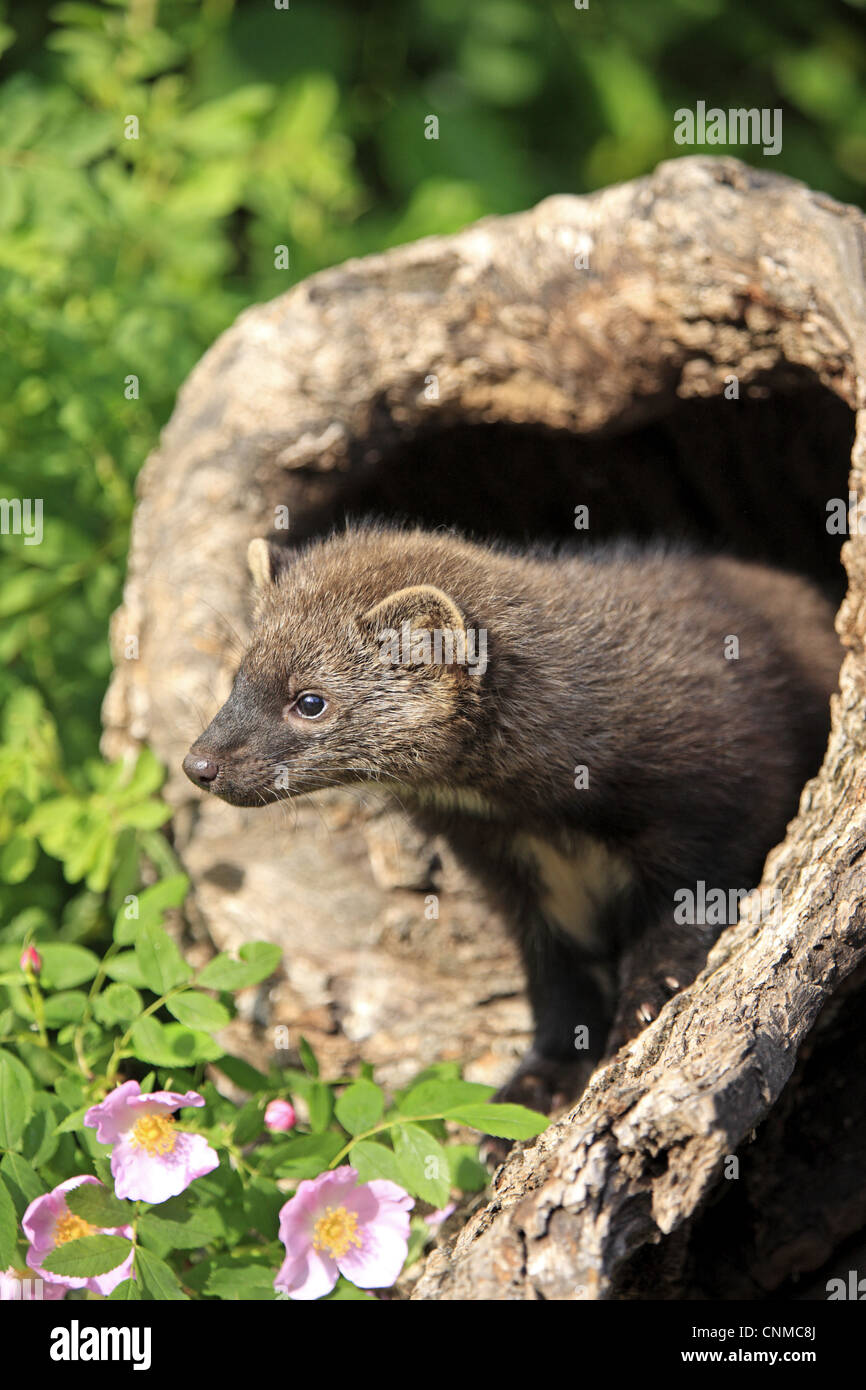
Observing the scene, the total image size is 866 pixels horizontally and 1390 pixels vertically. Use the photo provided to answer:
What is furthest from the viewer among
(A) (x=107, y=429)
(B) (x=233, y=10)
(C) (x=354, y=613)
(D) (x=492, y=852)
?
(B) (x=233, y=10)

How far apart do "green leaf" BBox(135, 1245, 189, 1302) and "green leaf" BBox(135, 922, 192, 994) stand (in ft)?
1.68

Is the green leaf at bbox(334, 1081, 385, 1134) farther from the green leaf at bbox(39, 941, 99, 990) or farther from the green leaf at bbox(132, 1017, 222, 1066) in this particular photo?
the green leaf at bbox(39, 941, 99, 990)

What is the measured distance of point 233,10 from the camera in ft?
18.6

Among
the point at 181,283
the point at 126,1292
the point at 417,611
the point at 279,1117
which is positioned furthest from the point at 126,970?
the point at 181,283

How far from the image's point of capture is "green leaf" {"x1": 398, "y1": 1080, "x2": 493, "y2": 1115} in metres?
2.56

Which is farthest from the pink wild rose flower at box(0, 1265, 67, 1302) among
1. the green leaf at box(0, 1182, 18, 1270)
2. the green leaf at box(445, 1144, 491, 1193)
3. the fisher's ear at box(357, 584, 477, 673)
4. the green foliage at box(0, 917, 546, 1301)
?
the fisher's ear at box(357, 584, 477, 673)

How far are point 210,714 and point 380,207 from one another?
3.61 m

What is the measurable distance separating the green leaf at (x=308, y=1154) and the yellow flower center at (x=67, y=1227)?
0.38 m

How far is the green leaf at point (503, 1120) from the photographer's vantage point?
245cm

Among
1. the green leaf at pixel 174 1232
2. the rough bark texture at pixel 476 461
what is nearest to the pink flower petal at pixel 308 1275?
the green leaf at pixel 174 1232

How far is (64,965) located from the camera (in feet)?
9.43

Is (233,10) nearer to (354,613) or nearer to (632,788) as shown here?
(354,613)

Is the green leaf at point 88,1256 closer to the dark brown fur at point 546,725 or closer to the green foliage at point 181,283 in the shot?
A: the green foliage at point 181,283
